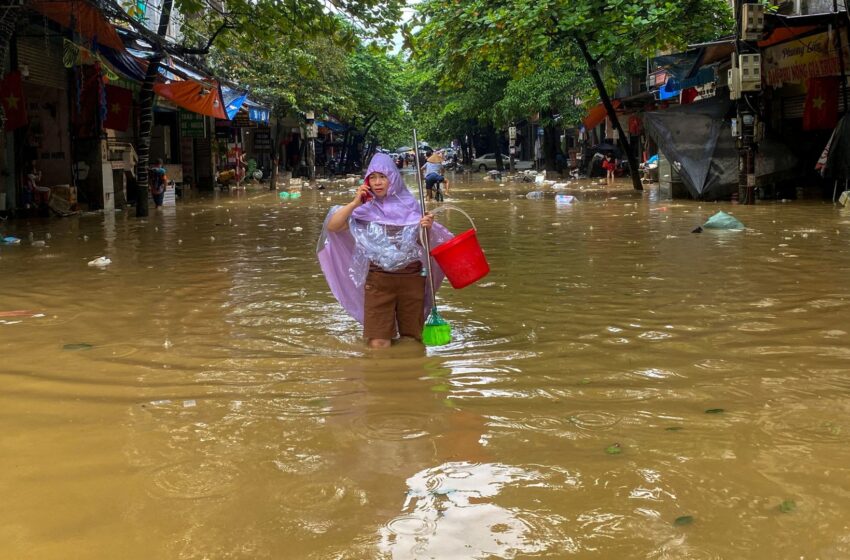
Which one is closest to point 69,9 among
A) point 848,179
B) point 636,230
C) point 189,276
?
point 189,276

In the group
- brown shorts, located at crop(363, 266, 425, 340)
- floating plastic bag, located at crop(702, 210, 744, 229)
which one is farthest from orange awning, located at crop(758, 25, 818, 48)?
brown shorts, located at crop(363, 266, 425, 340)

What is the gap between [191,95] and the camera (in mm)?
19016

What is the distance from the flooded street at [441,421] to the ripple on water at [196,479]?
0.04ft

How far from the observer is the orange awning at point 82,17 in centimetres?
1345

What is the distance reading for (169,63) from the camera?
70.6 feet

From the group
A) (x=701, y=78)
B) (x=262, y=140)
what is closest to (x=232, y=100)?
(x=262, y=140)

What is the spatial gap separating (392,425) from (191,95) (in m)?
16.7

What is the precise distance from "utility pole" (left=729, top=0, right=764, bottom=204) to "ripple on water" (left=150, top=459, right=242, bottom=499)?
557 inches

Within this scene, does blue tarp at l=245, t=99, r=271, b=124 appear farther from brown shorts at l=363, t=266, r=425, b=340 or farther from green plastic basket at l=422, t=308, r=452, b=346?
green plastic basket at l=422, t=308, r=452, b=346

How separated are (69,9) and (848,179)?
14.6 m

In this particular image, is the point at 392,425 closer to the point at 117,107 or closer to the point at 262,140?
the point at 117,107

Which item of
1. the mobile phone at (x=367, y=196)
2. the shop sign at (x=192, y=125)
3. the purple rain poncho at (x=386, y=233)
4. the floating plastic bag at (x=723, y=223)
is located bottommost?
the floating plastic bag at (x=723, y=223)

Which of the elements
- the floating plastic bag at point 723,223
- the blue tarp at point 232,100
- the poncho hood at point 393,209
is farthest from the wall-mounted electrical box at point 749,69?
the blue tarp at point 232,100

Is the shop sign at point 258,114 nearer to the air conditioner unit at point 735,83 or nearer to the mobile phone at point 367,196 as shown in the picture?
the air conditioner unit at point 735,83
